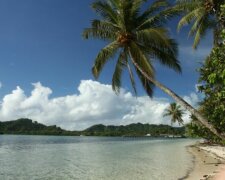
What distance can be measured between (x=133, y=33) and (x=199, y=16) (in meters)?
3.75

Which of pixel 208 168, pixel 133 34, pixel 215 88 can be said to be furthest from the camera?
pixel 208 168

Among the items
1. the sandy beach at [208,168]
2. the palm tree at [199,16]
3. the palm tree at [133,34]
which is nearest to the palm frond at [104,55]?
the palm tree at [133,34]

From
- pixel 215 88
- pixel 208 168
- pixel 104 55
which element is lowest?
pixel 208 168

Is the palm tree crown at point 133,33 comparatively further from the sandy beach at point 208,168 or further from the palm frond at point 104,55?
the sandy beach at point 208,168

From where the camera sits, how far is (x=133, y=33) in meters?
14.9

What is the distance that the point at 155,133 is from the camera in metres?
194

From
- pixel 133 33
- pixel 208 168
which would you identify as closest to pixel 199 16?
pixel 133 33

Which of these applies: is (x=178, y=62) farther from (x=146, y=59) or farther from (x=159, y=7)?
(x=159, y=7)

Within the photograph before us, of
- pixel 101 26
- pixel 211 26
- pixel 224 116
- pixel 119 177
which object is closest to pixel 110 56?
pixel 101 26

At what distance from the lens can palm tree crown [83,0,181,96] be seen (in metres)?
14.7

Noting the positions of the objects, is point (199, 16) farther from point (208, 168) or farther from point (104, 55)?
point (208, 168)

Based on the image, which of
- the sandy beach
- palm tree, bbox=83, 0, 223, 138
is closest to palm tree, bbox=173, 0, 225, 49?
palm tree, bbox=83, 0, 223, 138

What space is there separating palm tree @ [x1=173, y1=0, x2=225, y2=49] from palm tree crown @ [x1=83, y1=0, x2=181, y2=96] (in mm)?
1103

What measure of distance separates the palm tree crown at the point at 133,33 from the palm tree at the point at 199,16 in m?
1.10
